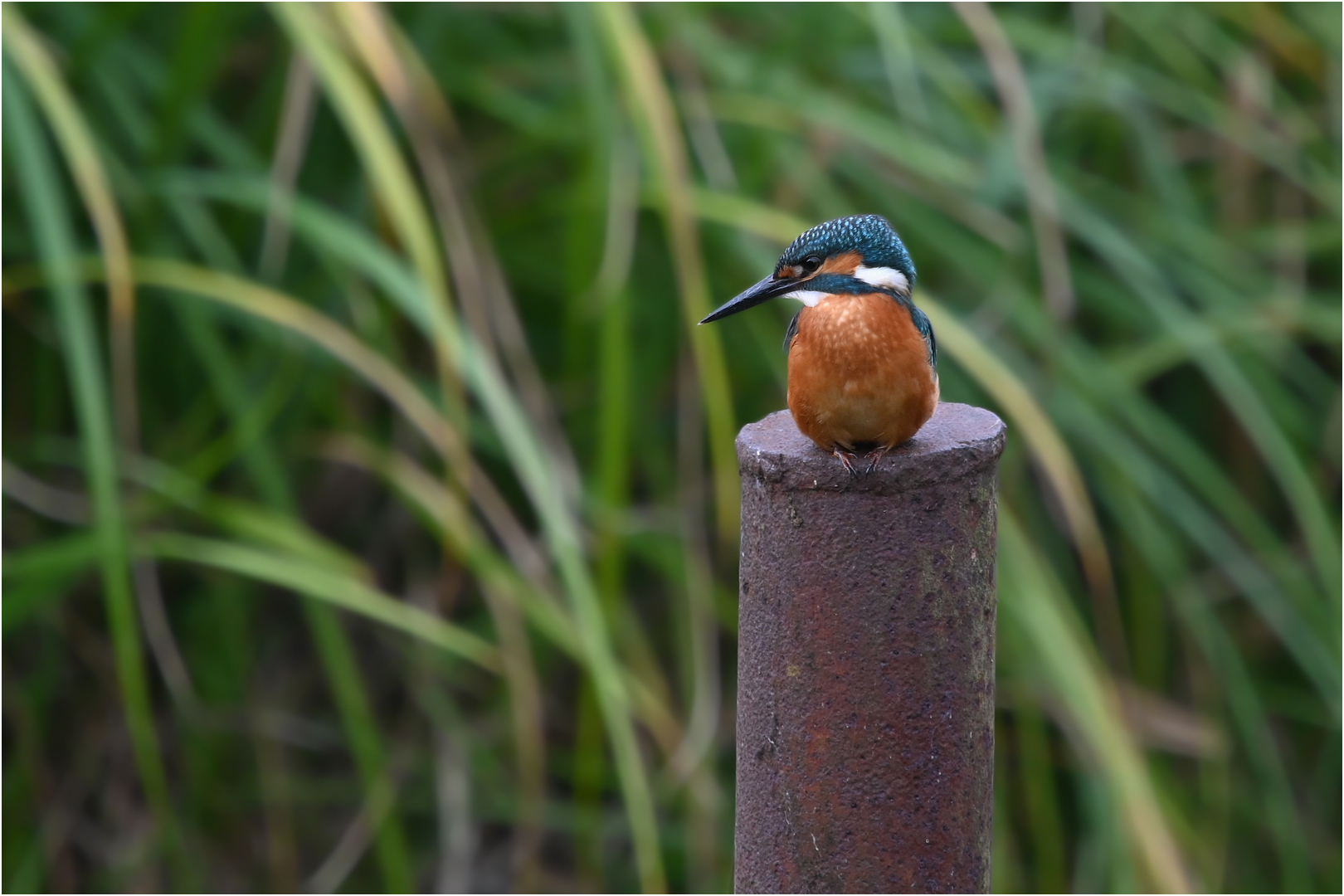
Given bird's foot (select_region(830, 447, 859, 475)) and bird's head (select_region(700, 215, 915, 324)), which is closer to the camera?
bird's foot (select_region(830, 447, 859, 475))

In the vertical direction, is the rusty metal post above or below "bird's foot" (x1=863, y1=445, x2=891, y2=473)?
below

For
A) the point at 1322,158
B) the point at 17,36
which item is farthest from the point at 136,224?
the point at 1322,158

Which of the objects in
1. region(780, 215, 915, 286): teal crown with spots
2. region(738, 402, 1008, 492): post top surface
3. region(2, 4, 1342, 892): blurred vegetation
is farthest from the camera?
region(2, 4, 1342, 892): blurred vegetation

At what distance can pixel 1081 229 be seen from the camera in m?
2.12

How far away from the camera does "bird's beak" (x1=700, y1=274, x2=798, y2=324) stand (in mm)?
1106

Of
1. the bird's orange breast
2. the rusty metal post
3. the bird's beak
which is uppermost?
the bird's beak

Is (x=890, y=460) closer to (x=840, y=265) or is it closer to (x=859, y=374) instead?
(x=859, y=374)

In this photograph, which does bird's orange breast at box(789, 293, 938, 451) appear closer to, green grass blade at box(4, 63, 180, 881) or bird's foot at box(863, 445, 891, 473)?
bird's foot at box(863, 445, 891, 473)

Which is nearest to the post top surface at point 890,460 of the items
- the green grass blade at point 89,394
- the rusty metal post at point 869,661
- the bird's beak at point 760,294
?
the rusty metal post at point 869,661

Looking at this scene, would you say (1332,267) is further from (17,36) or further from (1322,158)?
(17,36)

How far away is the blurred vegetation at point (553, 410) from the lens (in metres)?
1.79

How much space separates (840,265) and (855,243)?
0.07ft

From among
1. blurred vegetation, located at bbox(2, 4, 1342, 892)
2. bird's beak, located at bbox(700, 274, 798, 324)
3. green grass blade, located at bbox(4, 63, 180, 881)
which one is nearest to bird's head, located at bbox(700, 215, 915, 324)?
bird's beak, located at bbox(700, 274, 798, 324)

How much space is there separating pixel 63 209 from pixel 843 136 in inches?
43.6
